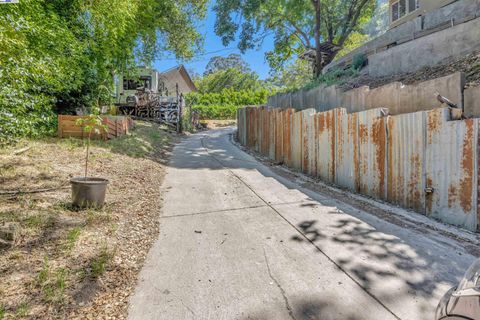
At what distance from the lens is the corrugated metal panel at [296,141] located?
7617mm

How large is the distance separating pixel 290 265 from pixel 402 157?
273 centimetres

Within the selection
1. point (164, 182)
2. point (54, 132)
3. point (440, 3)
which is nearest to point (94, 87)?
point (54, 132)

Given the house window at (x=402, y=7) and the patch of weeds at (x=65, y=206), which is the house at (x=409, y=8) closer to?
the house window at (x=402, y=7)

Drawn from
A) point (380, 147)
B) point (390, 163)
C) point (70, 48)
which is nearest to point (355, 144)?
point (380, 147)

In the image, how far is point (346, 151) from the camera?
582 cm

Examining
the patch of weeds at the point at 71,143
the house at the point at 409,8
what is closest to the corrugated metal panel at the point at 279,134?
the patch of weeds at the point at 71,143

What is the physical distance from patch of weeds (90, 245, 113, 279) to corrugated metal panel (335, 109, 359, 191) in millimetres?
4277

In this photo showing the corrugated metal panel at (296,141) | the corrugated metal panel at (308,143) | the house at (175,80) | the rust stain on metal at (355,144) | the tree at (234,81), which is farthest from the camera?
the tree at (234,81)

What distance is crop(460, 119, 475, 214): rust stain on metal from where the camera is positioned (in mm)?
3592

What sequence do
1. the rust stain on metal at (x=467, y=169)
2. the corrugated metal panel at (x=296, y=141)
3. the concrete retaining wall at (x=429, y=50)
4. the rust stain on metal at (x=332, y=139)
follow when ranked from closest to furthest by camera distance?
the rust stain on metal at (x=467, y=169)
the rust stain on metal at (x=332, y=139)
the concrete retaining wall at (x=429, y=50)
the corrugated metal panel at (x=296, y=141)

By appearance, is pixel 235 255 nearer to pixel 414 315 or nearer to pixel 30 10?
pixel 414 315

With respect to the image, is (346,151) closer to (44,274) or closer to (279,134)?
(279,134)

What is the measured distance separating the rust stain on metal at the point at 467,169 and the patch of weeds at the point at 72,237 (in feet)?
14.2

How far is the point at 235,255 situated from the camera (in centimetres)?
310
